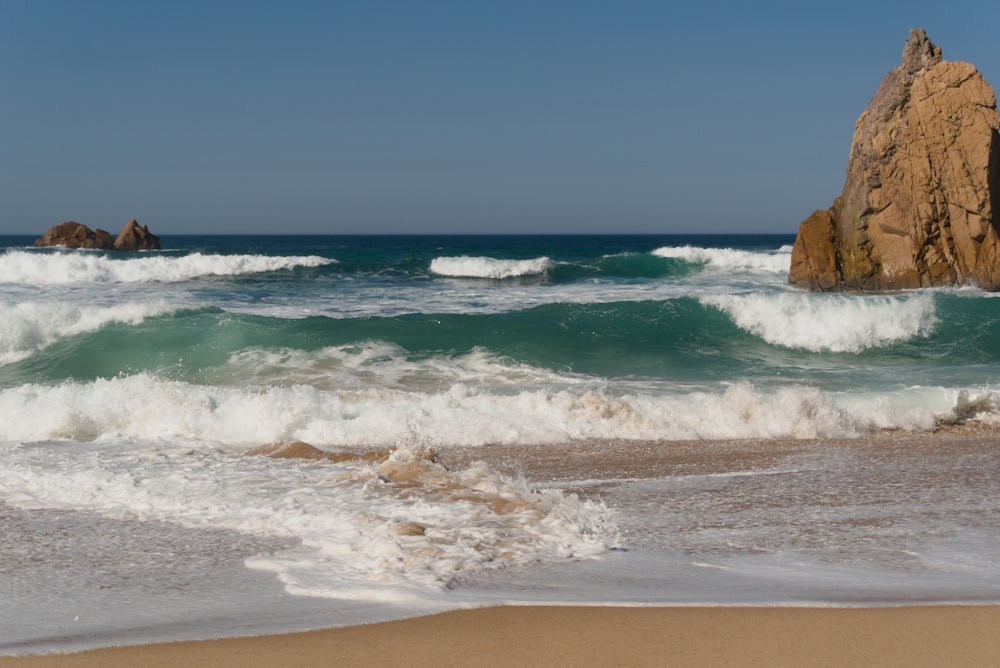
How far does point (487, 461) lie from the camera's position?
773cm

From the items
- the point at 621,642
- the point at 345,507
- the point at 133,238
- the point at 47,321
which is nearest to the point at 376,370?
the point at 47,321

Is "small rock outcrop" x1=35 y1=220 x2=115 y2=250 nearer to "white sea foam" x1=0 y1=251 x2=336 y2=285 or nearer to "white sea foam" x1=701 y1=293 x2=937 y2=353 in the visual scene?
"white sea foam" x1=0 y1=251 x2=336 y2=285

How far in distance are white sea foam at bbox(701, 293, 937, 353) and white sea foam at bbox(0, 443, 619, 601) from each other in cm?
1185

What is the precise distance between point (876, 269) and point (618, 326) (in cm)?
1024

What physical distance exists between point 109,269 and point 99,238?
1087 inches

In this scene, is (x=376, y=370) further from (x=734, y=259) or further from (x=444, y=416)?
(x=734, y=259)

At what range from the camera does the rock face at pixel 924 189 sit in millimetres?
22781

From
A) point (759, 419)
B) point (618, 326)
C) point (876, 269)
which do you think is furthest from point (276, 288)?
point (759, 419)

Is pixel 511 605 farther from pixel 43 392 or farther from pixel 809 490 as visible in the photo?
pixel 43 392

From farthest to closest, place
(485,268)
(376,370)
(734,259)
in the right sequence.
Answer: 1. (734,259)
2. (485,268)
3. (376,370)

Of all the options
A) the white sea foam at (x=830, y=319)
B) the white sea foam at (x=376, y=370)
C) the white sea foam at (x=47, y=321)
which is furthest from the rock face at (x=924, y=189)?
the white sea foam at (x=47, y=321)

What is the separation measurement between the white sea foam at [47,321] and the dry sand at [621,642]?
12.1m

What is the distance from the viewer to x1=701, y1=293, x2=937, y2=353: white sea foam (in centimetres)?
1644

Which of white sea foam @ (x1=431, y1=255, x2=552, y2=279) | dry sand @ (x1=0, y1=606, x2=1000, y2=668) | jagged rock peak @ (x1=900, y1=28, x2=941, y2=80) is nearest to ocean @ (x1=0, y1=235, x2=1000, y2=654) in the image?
dry sand @ (x1=0, y1=606, x2=1000, y2=668)
